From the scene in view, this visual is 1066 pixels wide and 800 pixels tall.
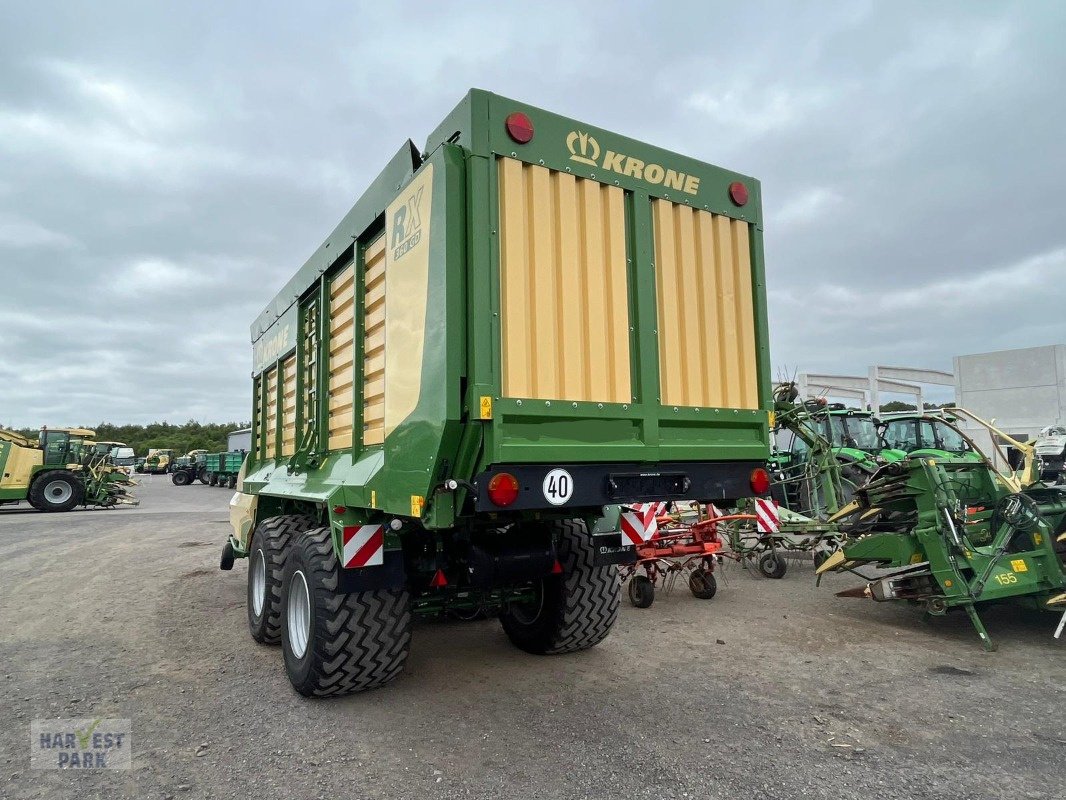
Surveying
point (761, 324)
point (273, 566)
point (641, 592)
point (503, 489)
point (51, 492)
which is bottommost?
point (641, 592)

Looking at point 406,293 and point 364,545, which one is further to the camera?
point 364,545

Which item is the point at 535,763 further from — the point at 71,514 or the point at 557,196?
the point at 71,514

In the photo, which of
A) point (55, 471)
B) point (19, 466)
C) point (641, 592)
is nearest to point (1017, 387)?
point (641, 592)

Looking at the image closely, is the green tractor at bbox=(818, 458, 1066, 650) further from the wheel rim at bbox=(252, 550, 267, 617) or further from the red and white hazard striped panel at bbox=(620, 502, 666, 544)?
the wheel rim at bbox=(252, 550, 267, 617)

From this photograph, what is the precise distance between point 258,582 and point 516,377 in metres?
3.66

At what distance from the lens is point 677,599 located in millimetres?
6961

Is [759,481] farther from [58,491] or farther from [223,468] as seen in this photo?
[223,468]

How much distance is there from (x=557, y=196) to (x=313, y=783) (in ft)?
9.82

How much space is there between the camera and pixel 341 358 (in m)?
4.73

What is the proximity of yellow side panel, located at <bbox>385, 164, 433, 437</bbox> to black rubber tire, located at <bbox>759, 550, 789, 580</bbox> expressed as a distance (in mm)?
5799

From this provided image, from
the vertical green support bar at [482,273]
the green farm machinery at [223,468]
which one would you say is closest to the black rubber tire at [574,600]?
the vertical green support bar at [482,273]

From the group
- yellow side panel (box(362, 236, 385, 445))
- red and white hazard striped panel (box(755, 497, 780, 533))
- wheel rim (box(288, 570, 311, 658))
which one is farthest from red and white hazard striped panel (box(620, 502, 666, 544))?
wheel rim (box(288, 570, 311, 658))

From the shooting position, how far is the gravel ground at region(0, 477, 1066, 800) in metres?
3.06

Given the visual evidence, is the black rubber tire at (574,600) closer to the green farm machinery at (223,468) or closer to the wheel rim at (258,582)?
the wheel rim at (258,582)
